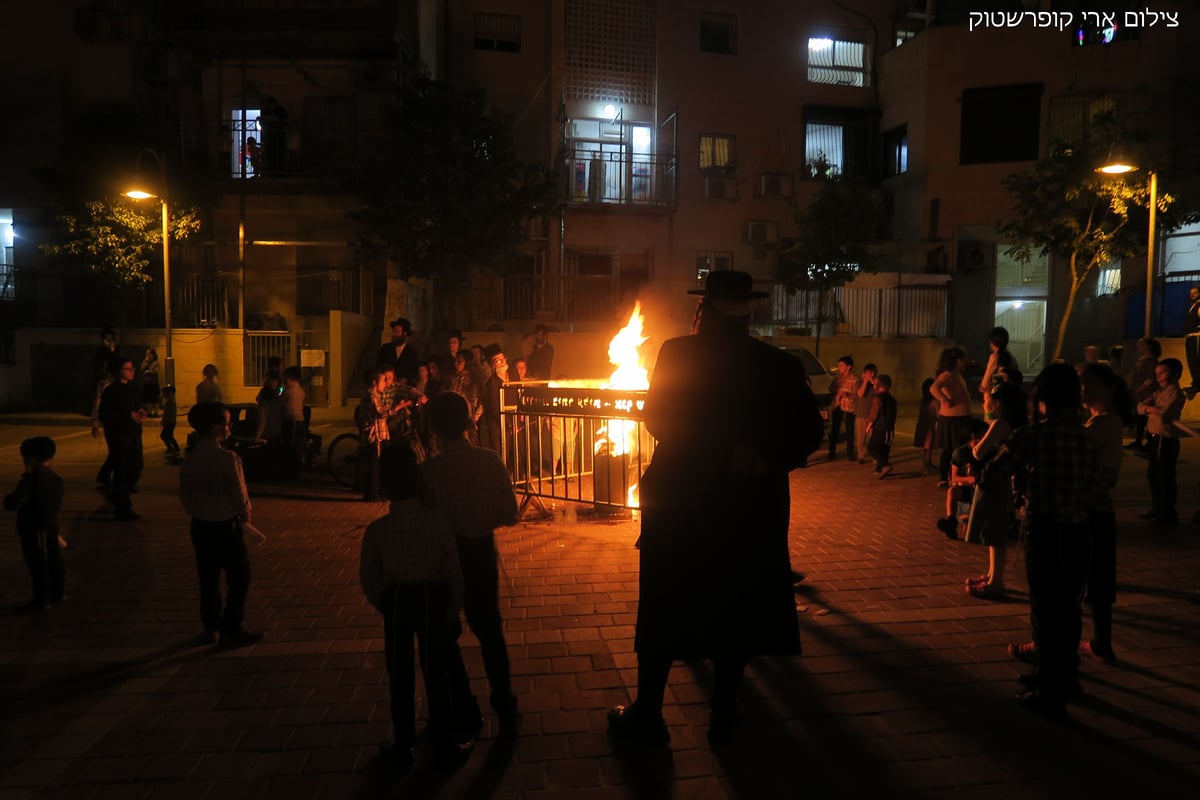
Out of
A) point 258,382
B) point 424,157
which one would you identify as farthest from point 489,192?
point 258,382

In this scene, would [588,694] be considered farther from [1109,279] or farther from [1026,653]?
[1109,279]

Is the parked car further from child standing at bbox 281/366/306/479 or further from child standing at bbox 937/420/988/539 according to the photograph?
child standing at bbox 937/420/988/539

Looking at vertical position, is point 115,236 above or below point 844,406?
above

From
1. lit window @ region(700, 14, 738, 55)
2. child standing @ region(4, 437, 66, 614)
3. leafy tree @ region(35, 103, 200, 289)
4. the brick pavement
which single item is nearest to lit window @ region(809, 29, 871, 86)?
lit window @ region(700, 14, 738, 55)

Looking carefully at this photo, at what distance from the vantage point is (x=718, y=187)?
24625 mm

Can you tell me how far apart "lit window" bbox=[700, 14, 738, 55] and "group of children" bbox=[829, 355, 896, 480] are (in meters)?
14.8

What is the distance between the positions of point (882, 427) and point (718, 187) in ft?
47.4

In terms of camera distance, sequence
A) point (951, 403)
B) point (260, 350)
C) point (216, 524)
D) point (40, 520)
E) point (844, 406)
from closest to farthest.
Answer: point (216, 524), point (40, 520), point (951, 403), point (844, 406), point (260, 350)

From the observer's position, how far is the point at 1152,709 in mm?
4293

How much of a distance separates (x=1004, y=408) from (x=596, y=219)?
19.6 meters

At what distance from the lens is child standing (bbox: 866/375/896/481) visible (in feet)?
38.3

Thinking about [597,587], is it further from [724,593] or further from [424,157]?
[424,157]

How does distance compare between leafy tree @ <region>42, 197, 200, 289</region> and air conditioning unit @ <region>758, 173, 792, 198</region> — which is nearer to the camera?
leafy tree @ <region>42, 197, 200, 289</region>

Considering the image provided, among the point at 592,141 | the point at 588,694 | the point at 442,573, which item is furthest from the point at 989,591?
the point at 592,141
